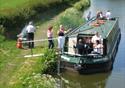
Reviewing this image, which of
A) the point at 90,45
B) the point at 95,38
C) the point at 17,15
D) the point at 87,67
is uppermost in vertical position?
the point at 17,15

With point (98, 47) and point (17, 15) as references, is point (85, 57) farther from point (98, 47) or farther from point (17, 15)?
point (17, 15)

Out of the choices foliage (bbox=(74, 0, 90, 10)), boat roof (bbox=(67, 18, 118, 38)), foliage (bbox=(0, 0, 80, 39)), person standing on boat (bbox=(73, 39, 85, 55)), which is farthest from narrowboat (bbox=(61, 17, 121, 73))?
foliage (bbox=(74, 0, 90, 10))

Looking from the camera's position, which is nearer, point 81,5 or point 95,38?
point 95,38

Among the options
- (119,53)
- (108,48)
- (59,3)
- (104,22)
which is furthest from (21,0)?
(108,48)

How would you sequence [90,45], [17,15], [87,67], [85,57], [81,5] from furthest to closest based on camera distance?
[81,5], [17,15], [90,45], [87,67], [85,57]

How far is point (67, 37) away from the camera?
24.3 m

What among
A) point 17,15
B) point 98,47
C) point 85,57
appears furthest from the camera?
point 17,15

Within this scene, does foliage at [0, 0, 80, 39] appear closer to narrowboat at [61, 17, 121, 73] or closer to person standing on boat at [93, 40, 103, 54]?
narrowboat at [61, 17, 121, 73]

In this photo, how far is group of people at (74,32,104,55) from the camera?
75.2 ft

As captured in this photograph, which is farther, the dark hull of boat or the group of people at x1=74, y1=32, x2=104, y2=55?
the group of people at x1=74, y1=32, x2=104, y2=55

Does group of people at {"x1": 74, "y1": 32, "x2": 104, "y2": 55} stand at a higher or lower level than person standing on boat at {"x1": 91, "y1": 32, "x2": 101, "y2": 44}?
lower

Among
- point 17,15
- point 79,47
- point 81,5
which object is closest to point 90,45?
point 79,47

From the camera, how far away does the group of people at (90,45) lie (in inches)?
902

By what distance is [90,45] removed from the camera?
2347cm
